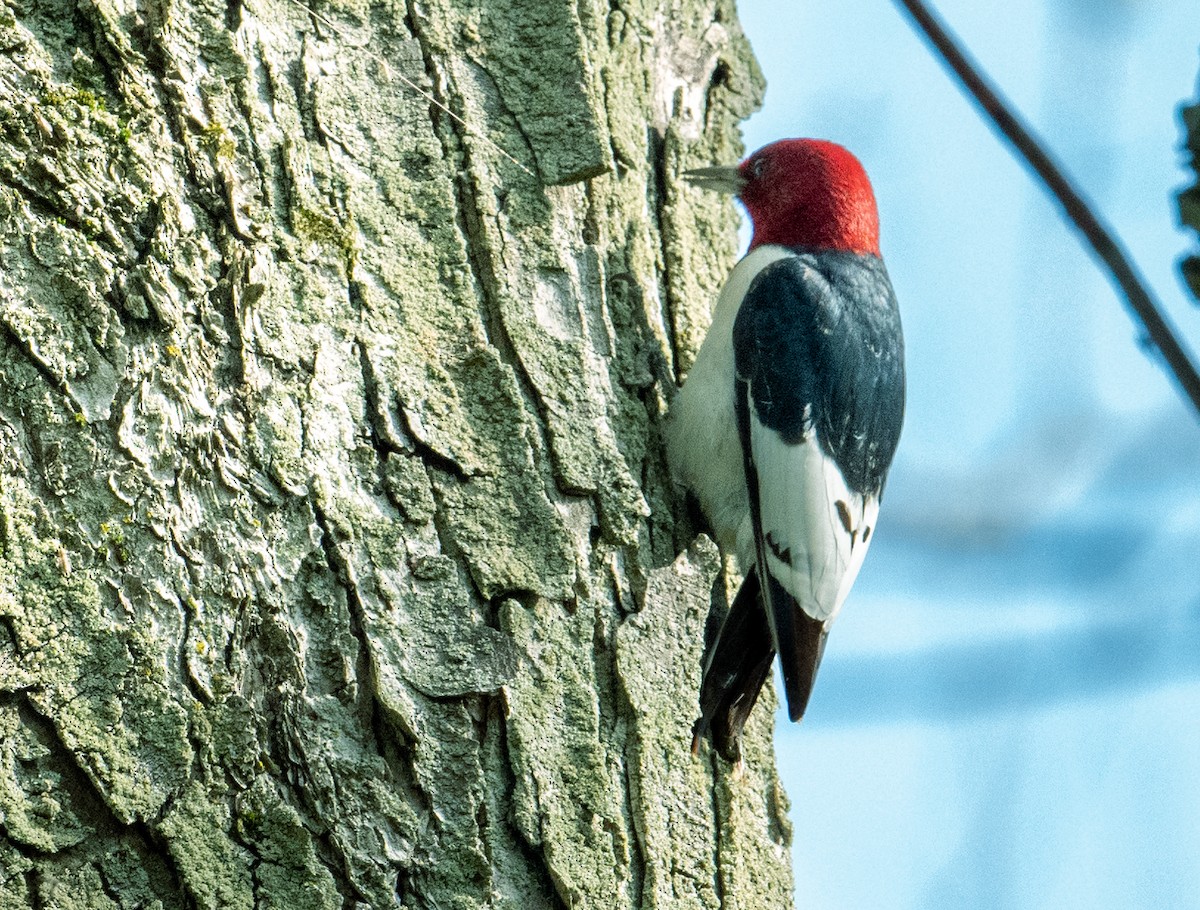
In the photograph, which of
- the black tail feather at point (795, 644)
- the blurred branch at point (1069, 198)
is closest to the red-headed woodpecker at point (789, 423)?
the black tail feather at point (795, 644)

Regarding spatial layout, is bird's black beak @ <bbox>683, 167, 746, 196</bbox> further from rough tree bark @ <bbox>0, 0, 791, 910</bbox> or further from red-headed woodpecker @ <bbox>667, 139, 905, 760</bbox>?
rough tree bark @ <bbox>0, 0, 791, 910</bbox>

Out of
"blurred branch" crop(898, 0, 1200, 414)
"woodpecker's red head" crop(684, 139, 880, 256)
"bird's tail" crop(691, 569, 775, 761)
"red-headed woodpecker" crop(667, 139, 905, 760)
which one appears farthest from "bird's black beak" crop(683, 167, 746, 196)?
"blurred branch" crop(898, 0, 1200, 414)

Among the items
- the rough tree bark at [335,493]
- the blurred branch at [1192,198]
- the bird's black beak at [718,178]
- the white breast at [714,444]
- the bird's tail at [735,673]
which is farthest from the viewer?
the bird's black beak at [718,178]

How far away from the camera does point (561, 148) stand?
221 centimetres

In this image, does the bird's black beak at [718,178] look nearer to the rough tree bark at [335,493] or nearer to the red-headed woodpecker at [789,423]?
the red-headed woodpecker at [789,423]

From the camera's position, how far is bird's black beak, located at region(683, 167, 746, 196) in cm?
263

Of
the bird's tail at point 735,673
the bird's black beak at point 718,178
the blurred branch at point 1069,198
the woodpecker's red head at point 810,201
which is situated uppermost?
the woodpecker's red head at point 810,201

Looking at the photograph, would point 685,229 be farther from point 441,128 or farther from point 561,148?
point 441,128

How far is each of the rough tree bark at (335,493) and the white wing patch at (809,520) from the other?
0.17 meters

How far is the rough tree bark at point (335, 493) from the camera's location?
60.9 inches

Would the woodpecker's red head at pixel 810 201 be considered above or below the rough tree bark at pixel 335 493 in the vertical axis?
above

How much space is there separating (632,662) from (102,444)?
828 millimetres

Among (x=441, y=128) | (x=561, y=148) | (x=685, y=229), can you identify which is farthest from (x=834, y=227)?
(x=441, y=128)

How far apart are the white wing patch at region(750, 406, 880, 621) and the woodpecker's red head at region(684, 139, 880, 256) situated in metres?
0.70
